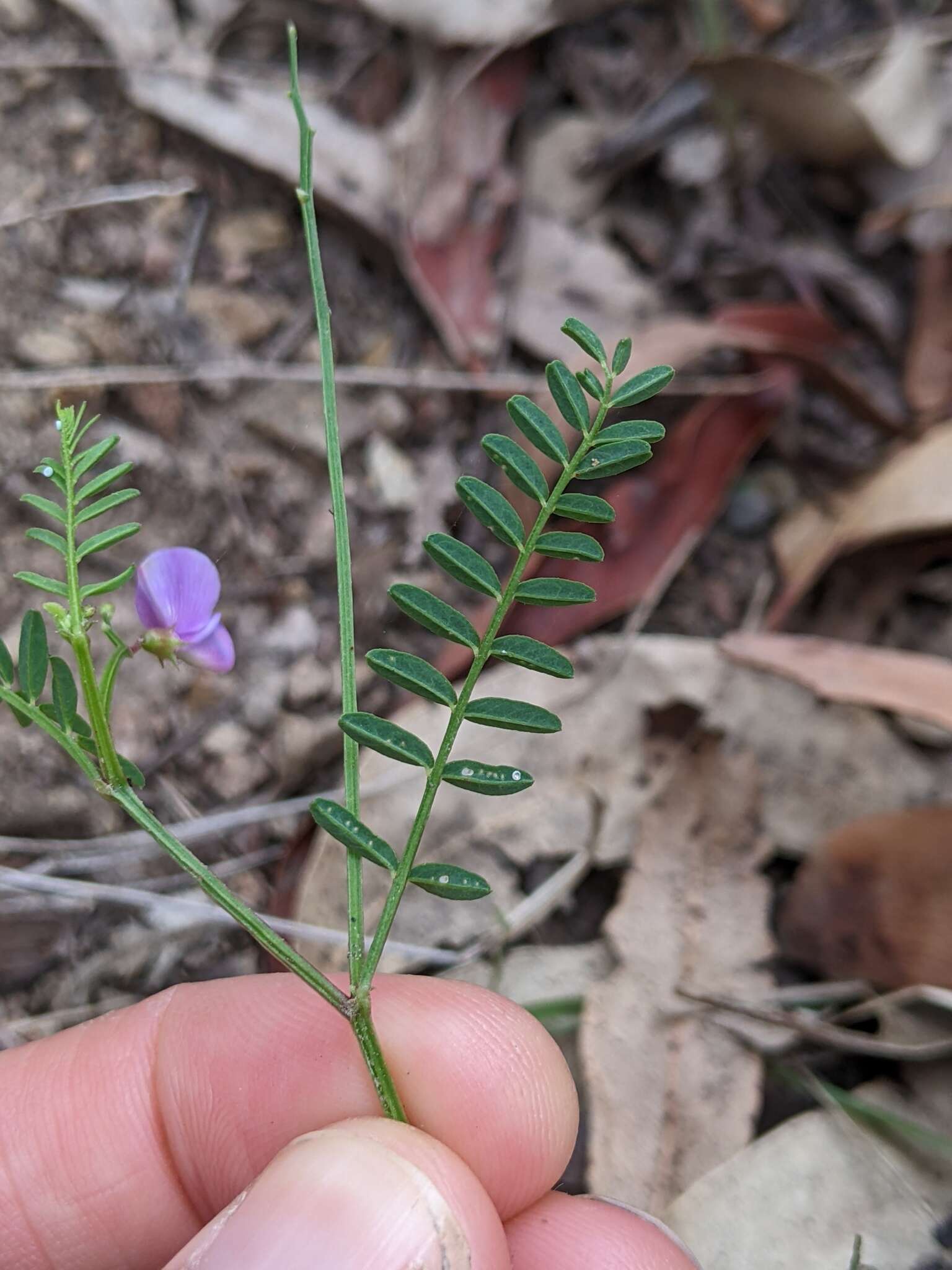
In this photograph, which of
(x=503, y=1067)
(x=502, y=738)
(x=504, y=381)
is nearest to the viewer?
(x=503, y=1067)

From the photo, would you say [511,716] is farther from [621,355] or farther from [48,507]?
[48,507]

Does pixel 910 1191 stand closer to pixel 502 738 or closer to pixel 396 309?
pixel 502 738

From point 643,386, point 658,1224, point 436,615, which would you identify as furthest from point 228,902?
point 658,1224

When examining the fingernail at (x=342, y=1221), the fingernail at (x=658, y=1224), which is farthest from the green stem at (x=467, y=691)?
the fingernail at (x=658, y=1224)

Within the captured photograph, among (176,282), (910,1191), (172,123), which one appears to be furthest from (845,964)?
(172,123)

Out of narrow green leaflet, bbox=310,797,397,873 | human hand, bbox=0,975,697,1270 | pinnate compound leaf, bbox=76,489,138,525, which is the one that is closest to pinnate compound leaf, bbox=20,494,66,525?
pinnate compound leaf, bbox=76,489,138,525

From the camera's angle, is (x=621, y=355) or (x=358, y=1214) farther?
(x=358, y=1214)
